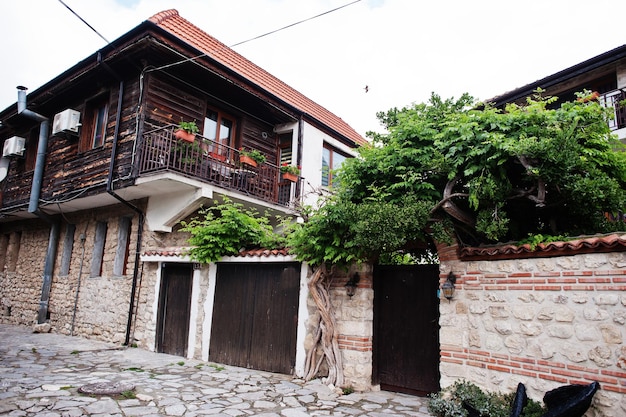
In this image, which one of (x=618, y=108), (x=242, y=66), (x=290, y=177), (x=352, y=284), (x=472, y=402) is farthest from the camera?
(x=242, y=66)

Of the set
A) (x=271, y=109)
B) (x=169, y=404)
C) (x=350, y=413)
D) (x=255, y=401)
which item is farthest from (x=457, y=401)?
(x=271, y=109)

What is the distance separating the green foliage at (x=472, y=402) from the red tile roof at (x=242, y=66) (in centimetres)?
530

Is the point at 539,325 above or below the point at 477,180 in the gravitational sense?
below

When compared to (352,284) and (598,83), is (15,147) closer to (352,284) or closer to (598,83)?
(352,284)

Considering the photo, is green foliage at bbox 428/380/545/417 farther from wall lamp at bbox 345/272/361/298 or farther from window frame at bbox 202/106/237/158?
window frame at bbox 202/106/237/158

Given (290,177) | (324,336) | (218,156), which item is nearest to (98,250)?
(218,156)

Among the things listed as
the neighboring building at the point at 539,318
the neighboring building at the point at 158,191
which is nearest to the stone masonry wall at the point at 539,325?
the neighboring building at the point at 539,318

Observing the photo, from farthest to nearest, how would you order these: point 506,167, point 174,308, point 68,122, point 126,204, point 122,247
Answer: point 68,122 < point 122,247 < point 126,204 < point 174,308 < point 506,167

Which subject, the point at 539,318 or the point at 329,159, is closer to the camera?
the point at 539,318

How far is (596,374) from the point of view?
157 inches

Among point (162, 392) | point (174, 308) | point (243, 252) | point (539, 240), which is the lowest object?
point (162, 392)

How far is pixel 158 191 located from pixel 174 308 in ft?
8.74

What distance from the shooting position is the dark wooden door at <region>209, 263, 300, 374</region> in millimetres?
6766

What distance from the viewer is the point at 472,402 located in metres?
4.56
